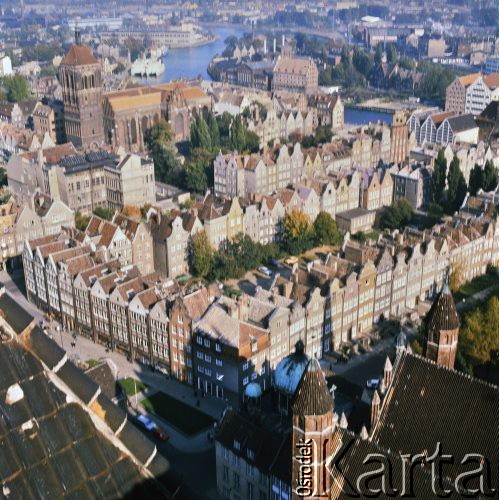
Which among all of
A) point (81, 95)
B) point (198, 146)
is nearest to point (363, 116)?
point (198, 146)

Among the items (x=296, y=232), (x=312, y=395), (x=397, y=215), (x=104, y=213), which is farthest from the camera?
(x=104, y=213)

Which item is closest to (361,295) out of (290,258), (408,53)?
(290,258)

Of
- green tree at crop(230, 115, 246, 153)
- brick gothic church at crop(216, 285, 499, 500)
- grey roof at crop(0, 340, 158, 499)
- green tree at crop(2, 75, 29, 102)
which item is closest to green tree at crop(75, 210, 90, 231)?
green tree at crop(230, 115, 246, 153)

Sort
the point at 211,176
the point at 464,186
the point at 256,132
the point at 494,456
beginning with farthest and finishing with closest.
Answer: the point at 256,132, the point at 211,176, the point at 464,186, the point at 494,456

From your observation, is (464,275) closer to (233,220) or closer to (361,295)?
(361,295)

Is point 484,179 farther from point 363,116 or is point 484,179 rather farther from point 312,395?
point 363,116

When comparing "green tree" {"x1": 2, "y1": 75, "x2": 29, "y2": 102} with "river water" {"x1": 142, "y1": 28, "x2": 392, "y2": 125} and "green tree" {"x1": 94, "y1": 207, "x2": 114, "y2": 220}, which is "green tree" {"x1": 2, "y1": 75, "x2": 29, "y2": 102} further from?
"green tree" {"x1": 94, "y1": 207, "x2": 114, "y2": 220}
